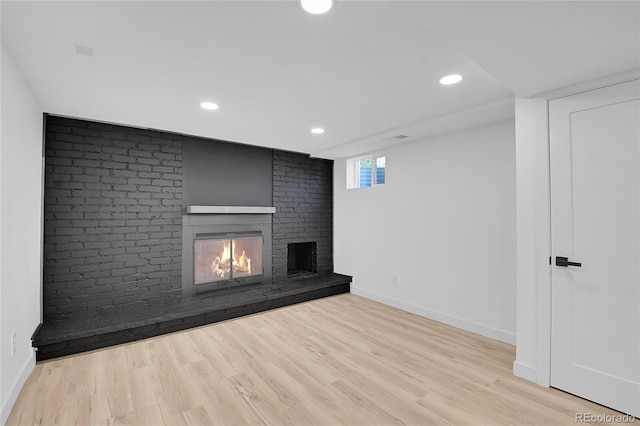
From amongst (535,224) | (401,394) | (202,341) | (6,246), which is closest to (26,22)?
(6,246)

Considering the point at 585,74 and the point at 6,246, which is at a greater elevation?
the point at 585,74

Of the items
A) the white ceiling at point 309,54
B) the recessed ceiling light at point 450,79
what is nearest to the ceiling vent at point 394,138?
the white ceiling at point 309,54

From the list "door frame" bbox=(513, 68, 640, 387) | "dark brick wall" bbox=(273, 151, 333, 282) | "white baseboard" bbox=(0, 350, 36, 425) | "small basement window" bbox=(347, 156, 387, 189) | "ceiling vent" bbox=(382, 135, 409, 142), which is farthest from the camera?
"dark brick wall" bbox=(273, 151, 333, 282)

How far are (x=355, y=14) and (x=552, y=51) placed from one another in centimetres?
113

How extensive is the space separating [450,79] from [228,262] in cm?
351

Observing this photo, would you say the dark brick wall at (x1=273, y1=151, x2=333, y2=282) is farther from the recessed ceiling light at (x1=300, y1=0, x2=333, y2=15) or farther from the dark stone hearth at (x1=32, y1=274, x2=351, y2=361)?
the recessed ceiling light at (x1=300, y1=0, x2=333, y2=15)

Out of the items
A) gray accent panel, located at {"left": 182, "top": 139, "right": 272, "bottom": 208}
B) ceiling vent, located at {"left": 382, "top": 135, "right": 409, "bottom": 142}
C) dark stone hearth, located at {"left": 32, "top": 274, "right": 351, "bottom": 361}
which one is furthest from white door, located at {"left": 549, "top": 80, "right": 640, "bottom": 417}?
gray accent panel, located at {"left": 182, "top": 139, "right": 272, "bottom": 208}

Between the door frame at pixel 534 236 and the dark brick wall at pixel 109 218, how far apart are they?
3713 millimetres

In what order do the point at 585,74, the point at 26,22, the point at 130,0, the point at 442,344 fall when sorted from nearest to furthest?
the point at 130,0 < the point at 26,22 < the point at 585,74 < the point at 442,344

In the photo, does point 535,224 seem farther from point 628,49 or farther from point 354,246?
point 354,246

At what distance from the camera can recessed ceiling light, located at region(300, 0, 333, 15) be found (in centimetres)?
141

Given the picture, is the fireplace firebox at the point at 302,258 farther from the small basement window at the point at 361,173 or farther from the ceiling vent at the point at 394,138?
the ceiling vent at the point at 394,138

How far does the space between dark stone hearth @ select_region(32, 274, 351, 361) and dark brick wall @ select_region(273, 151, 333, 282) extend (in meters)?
0.64

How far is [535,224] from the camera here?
91.0 inches
